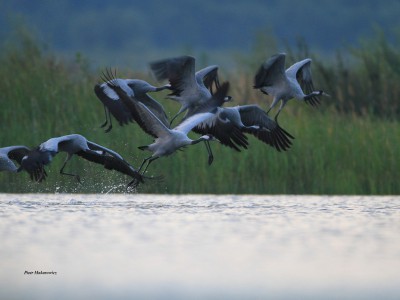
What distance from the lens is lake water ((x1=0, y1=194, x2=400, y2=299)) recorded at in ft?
26.4

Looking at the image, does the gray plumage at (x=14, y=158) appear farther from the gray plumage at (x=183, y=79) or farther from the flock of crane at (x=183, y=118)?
the gray plumage at (x=183, y=79)

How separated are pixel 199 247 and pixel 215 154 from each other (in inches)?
174

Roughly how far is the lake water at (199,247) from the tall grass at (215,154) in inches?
17.8

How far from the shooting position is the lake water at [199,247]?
26.4 ft

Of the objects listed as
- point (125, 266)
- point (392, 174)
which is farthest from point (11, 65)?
point (125, 266)

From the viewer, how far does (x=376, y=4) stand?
53.6m

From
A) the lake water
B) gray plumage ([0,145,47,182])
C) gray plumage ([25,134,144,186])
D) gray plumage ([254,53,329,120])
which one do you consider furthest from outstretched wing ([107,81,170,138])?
gray plumage ([254,53,329,120])

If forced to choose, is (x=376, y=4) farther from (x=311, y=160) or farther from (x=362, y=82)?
(x=311, y=160)

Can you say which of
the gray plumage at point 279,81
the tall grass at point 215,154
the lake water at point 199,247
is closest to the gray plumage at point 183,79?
the gray plumage at point 279,81

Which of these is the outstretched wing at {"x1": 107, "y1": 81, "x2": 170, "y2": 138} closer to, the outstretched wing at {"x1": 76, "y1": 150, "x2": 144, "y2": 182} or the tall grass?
the outstretched wing at {"x1": 76, "y1": 150, "x2": 144, "y2": 182}

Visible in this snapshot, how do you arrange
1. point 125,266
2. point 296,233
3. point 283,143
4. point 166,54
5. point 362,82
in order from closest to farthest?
point 125,266 → point 296,233 → point 283,143 → point 362,82 → point 166,54

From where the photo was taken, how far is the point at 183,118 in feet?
41.8

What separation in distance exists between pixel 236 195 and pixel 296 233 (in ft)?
10.5

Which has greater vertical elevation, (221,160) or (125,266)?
(221,160)
